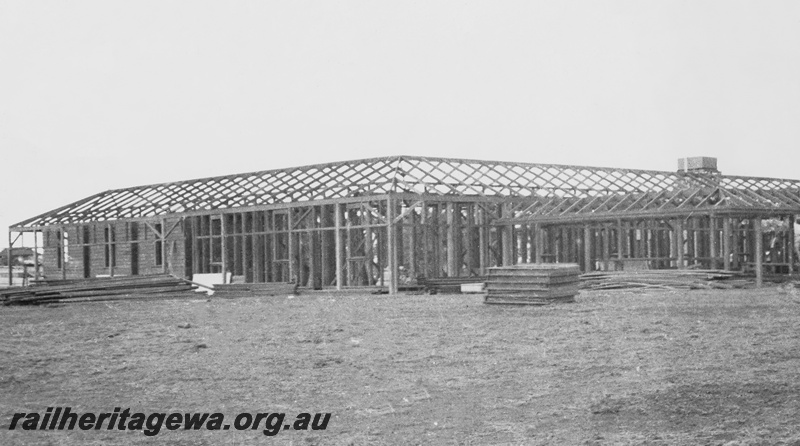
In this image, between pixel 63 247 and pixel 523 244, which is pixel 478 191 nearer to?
pixel 523 244

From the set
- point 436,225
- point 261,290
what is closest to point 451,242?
point 436,225

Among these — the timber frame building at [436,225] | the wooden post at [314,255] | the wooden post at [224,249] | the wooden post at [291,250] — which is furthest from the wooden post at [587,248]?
the wooden post at [224,249]

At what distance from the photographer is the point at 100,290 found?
30281 millimetres

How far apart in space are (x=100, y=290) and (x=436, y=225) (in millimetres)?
11176

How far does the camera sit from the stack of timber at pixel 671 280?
29516 mm

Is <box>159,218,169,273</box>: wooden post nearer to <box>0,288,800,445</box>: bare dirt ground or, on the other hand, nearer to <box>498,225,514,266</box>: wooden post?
<box>498,225,514,266</box>: wooden post

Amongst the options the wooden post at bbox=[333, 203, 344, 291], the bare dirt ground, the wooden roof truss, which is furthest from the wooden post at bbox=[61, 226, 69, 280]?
the bare dirt ground

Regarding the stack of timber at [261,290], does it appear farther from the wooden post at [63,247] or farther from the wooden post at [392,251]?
the wooden post at [63,247]

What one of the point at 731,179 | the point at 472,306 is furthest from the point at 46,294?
the point at 731,179

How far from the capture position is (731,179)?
43625 millimetres

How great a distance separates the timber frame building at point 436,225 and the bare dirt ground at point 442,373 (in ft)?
37.8

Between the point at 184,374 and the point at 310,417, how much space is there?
365 cm

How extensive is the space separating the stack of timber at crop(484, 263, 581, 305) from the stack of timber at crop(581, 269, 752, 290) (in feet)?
22.0

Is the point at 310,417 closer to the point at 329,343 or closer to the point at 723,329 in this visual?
the point at 329,343
